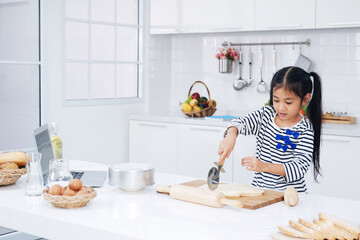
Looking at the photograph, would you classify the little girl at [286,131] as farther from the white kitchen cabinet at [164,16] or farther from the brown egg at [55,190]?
the white kitchen cabinet at [164,16]

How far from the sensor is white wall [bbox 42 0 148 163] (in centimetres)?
388

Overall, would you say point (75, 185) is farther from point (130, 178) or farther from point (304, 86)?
point (304, 86)

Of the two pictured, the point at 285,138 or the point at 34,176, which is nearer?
the point at 34,176

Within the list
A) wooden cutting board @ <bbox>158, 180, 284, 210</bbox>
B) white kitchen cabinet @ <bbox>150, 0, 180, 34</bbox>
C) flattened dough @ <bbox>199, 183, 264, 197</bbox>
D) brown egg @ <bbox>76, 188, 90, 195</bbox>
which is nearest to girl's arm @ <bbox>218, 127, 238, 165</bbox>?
flattened dough @ <bbox>199, 183, 264, 197</bbox>

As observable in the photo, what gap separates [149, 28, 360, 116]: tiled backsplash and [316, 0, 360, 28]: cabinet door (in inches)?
12.7

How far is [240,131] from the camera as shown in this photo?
2.45 metres

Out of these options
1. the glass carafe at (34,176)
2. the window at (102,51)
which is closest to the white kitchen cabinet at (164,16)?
the window at (102,51)

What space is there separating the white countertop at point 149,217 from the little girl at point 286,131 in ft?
0.88

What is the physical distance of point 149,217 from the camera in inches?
65.8

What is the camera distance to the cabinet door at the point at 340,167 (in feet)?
11.6

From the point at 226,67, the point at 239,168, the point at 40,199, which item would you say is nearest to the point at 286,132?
the point at 40,199

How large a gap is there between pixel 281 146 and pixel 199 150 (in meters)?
1.91

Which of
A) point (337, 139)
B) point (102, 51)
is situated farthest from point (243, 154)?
point (102, 51)

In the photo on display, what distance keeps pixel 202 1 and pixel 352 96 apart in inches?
57.6
